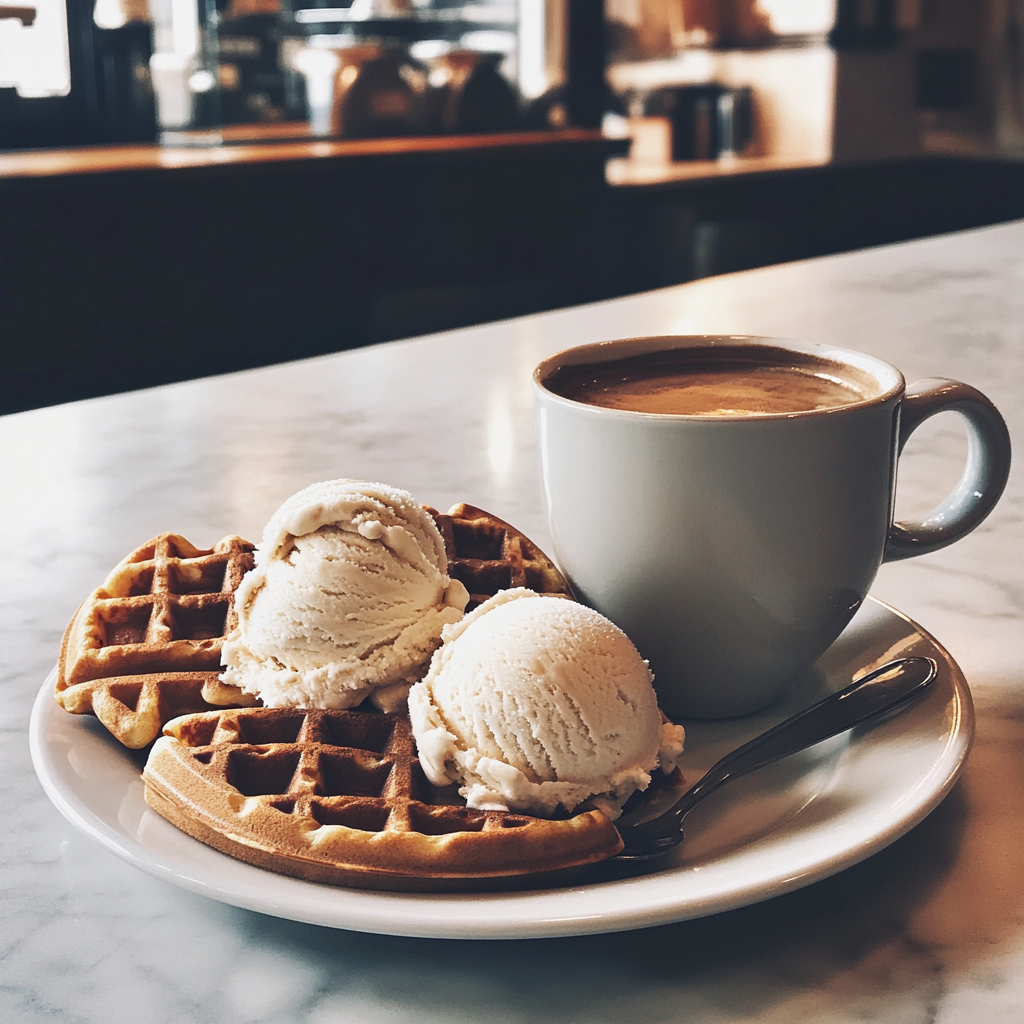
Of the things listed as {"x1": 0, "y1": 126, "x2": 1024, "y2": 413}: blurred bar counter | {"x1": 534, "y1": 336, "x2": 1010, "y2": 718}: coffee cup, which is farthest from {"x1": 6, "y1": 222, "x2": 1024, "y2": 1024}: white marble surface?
{"x1": 0, "y1": 126, "x2": 1024, "y2": 413}: blurred bar counter

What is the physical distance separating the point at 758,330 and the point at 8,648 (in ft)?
3.53

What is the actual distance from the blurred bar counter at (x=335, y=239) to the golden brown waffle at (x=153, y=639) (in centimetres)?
215

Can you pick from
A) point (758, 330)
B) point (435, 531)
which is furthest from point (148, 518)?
point (758, 330)

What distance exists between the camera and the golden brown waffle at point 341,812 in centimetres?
47

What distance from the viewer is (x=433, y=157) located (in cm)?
345

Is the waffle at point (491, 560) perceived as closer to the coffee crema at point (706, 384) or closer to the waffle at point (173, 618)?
the waffle at point (173, 618)

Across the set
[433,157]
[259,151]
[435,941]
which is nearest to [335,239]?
[259,151]

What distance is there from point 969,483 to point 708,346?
0.18m

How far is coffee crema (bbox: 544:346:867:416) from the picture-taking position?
2.31ft

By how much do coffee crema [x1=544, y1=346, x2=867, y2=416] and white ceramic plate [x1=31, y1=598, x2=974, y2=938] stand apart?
153 millimetres

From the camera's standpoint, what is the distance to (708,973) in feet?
1.51

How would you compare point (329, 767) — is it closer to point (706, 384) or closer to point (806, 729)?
point (806, 729)

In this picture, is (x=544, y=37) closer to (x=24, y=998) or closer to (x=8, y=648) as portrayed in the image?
(x=8, y=648)

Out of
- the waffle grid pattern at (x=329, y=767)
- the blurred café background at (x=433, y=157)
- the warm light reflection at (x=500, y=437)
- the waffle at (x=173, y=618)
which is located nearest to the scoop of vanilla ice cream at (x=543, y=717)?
the waffle grid pattern at (x=329, y=767)
